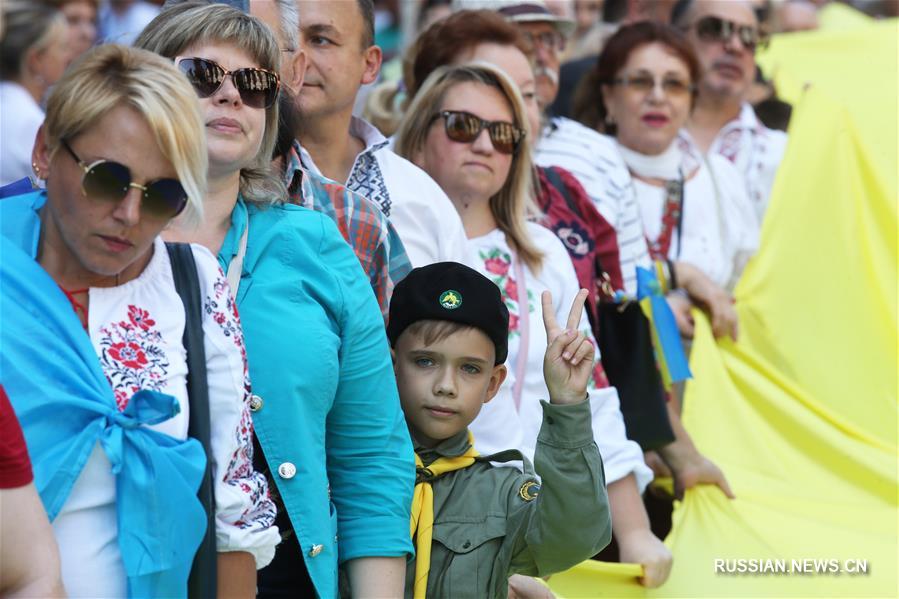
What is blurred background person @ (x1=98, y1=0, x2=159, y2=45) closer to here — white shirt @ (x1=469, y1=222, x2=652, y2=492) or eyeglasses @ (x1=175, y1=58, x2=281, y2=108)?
white shirt @ (x1=469, y1=222, x2=652, y2=492)

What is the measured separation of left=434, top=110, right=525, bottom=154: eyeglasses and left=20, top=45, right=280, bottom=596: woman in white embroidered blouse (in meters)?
1.83

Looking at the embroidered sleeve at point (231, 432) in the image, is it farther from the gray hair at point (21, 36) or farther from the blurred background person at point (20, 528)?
the gray hair at point (21, 36)

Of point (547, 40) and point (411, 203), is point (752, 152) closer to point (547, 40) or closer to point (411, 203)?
point (547, 40)

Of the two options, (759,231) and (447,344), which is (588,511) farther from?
(759,231)

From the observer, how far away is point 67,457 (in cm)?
206

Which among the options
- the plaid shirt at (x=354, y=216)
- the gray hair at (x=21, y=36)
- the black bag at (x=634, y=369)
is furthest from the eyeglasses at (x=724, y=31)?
the plaid shirt at (x=354, y=216)

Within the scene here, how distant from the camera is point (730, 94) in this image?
246 inches

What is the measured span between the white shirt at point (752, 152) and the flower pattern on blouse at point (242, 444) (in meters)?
4.07

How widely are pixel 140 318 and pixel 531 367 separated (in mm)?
1766

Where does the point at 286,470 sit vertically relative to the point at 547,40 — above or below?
below

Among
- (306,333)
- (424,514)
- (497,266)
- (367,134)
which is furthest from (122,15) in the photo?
(306,333)

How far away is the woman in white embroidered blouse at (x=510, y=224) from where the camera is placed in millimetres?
3877

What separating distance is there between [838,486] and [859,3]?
7.15m

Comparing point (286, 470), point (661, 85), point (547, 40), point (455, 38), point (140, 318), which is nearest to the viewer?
point (140, 318)
